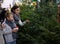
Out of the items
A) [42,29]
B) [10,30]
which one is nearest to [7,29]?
[10,30]

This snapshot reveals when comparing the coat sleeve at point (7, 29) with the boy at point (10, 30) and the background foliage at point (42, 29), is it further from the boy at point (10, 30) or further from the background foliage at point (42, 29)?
the background foliage at point (42, 29)

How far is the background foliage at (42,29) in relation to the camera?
5508 millimetres

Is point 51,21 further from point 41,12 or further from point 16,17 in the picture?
point 16,17

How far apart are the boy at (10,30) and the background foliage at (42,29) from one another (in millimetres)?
188

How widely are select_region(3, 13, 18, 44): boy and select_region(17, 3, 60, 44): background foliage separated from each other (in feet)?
0.62

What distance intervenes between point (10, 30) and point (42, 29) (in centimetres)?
124

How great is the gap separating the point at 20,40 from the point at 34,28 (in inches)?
22.4

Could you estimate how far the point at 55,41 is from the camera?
18.1ft

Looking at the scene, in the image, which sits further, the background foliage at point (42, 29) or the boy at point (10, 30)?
the boy at point (10, 30)

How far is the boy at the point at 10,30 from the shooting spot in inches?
259

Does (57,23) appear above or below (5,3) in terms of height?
above

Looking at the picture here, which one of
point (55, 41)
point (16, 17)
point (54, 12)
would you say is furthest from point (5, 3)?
point (55, 41)

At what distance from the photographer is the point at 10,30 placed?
21.6 ft

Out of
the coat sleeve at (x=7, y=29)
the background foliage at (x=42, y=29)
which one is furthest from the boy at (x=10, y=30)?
the background foliage at (x=42, y=29)
